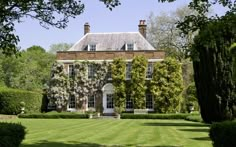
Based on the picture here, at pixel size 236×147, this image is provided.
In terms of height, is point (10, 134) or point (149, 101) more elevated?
point (149, 101)

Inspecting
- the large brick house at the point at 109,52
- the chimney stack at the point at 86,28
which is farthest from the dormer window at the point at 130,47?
the chimney stack at the point at 86,28

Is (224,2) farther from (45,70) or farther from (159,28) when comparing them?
(45,70)

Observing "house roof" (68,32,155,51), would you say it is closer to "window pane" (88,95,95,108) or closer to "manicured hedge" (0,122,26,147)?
"window pane" (88,95,95,108)

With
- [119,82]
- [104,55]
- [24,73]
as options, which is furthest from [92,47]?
[24,73]

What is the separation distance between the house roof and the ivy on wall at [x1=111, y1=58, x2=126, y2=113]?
2.77 meters

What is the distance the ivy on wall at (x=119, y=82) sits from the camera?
139ft

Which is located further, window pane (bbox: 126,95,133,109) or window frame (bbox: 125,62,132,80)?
window frame (bbox: 125,62,132,80)

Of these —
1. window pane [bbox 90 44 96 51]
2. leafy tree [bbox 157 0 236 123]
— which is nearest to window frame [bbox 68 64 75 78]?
window pane [bbox 90 44 96 51]

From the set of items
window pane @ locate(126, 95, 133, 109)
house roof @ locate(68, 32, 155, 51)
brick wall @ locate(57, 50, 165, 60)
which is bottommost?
window pane @ locate(126, 95, 133, 109)

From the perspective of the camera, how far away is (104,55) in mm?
44281

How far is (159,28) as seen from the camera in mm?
55438

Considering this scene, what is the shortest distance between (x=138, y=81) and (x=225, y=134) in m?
32.5

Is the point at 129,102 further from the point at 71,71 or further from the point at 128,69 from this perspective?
the point at 71,71

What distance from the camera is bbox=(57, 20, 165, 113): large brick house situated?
143ft
